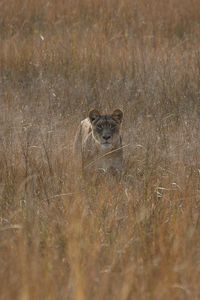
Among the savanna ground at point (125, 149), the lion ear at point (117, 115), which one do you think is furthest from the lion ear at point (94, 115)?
the savanna ground at point (125, 149)

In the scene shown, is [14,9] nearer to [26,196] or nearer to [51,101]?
[51,101]

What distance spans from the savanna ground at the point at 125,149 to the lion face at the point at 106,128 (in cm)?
26

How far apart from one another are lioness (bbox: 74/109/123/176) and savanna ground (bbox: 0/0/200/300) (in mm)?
174

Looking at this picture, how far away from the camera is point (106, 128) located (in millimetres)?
7957

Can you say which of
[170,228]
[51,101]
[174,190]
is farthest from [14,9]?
[170,228]

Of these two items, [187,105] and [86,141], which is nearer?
[86,141]

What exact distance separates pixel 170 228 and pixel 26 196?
3.75ft

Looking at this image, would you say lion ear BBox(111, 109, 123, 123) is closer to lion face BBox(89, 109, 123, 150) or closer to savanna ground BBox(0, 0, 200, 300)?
lion face BBox(89, 109, 123, 150)

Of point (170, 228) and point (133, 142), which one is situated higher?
point (170, 228)

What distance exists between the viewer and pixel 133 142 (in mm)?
8758

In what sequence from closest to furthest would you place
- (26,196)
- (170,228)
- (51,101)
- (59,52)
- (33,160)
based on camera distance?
(170,228), (26,196), (33,160), (51,101), (59,52)

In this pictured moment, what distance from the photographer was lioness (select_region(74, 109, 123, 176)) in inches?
307

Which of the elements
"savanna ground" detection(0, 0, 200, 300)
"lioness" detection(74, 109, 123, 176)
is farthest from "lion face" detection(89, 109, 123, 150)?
"savanna ground" detection(0, 0, 200, 300)

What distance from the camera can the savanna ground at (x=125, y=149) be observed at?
452 centimetres
